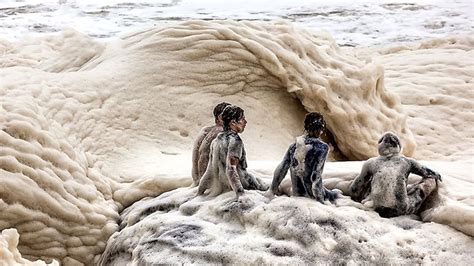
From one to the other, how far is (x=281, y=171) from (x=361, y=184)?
267 millimetres

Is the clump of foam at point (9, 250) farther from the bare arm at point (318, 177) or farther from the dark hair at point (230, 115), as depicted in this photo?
the bare arm at point (318, 177)

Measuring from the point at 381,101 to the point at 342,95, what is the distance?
1.10 ft

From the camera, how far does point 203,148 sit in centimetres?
295

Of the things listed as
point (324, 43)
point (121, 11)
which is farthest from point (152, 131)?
point (121, 11)

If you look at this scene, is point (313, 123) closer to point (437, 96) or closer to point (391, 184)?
point (391, 184)

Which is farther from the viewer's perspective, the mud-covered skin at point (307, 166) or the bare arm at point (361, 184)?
the bare arm at point (361, 184)

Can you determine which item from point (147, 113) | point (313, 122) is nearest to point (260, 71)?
point (147, 113)

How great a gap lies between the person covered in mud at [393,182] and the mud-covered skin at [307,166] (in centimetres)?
Answer: 16

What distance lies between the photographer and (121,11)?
26.7 feet

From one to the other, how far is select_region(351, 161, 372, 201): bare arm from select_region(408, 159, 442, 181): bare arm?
138 millimetres

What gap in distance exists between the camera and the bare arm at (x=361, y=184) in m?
2.78

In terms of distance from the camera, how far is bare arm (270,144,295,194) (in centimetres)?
274

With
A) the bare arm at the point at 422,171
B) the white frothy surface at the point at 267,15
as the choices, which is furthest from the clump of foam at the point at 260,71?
the white frothy surface at the point at 267,15

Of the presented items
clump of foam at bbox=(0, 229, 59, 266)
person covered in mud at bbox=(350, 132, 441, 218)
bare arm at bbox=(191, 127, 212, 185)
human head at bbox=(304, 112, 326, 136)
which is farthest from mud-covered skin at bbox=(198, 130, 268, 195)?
clump of foam at bbox=(0, 229, 59, 266)
